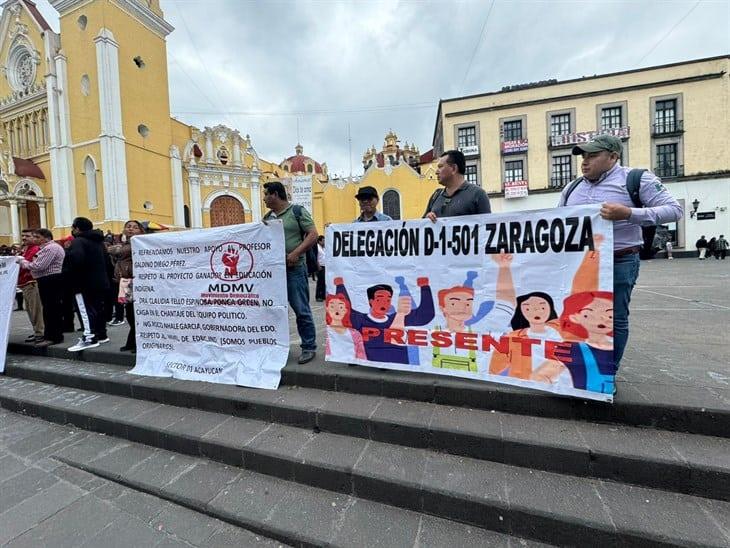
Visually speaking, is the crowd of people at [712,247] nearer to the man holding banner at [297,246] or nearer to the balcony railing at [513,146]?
the balcony railing at [513,146]

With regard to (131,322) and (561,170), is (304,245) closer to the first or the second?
(131,322)

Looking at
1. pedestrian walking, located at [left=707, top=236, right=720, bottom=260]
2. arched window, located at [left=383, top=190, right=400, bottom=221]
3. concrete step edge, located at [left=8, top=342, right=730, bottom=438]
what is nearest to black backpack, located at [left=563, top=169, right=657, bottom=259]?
concrete step edge, located at [left=8, top=342, right=730, bottom=438]

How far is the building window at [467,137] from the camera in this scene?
2858cm

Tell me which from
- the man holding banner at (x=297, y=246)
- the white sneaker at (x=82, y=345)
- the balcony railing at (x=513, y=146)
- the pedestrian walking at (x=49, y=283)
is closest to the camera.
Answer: the man holding banner at (x=297, y=246)

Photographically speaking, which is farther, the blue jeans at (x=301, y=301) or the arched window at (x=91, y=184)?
the arched window at (x=91, y=184)

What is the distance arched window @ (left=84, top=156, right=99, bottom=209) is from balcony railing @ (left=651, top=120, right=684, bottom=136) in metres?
39.3

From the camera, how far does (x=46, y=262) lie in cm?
474

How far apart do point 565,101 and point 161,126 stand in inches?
1204

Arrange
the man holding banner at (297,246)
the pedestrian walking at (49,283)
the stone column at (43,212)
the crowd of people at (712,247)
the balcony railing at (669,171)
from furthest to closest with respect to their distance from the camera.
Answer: the balcony railing at (669,171) → the stone column at (43,212) → the crowd of people at (712,247) → the pedestrian walking at (49,283) → the man holding banner at (297,246)

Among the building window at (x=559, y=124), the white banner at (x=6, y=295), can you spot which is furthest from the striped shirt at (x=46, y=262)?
the building window at (x=559, y=124)

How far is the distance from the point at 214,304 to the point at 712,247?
30.7 metres

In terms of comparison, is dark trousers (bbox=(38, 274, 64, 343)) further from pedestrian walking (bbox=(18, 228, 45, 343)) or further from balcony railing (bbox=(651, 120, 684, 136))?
balcony railing (bbox=(651, 120, 684, 136))

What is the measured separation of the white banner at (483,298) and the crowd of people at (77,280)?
276 cm

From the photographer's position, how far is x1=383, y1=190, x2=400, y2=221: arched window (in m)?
30.8
